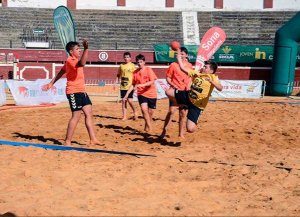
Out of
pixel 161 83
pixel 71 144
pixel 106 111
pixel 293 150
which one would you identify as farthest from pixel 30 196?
pixel 161 83

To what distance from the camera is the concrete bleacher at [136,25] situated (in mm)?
34094

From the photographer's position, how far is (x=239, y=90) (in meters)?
22.8

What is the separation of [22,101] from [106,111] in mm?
3930

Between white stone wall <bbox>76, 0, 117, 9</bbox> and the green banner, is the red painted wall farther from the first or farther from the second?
white stone wall <bbox>76, 0, 117, 9</bbox>

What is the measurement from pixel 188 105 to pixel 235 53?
25.6m

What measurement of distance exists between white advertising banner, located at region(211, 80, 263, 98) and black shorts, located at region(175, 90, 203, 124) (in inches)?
585

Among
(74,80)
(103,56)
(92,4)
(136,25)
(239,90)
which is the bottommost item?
(239,90)

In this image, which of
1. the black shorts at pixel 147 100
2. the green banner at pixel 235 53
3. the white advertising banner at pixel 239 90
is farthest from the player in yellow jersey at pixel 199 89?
the green banner at pixel 235 53

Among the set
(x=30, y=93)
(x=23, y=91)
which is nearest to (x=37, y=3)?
(x=30, y=93)

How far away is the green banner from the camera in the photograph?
1249 inches

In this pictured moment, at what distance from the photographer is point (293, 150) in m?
7.43

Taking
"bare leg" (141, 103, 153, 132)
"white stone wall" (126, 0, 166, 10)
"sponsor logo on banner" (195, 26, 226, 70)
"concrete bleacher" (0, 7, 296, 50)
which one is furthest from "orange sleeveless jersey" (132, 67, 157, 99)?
"white stone wall" (126, 0, 166, 10)

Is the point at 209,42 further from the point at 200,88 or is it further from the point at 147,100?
the point at 200,88

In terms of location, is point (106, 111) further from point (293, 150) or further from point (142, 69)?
point (293, 150)
